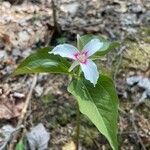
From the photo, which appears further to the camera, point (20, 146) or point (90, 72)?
point (20, 146)

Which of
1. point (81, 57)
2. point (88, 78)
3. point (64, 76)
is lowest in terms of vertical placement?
point (88, 78)

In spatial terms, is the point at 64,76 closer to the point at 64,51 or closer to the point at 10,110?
the point at 10,110

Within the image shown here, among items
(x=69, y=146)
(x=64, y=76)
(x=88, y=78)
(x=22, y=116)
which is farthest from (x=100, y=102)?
(x=64, y=76)

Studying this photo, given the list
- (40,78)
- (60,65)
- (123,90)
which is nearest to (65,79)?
(40,78)

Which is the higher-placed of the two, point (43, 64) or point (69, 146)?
point (43, 64)

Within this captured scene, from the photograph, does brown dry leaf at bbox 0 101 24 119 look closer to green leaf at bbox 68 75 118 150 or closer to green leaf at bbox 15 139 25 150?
green leaf at bbox 15 139 25 150

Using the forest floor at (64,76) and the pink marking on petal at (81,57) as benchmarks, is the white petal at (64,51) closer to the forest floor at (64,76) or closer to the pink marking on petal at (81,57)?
the pink marking on petal at (81,57)

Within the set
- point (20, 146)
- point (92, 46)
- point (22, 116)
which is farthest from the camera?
point (22, 116)
